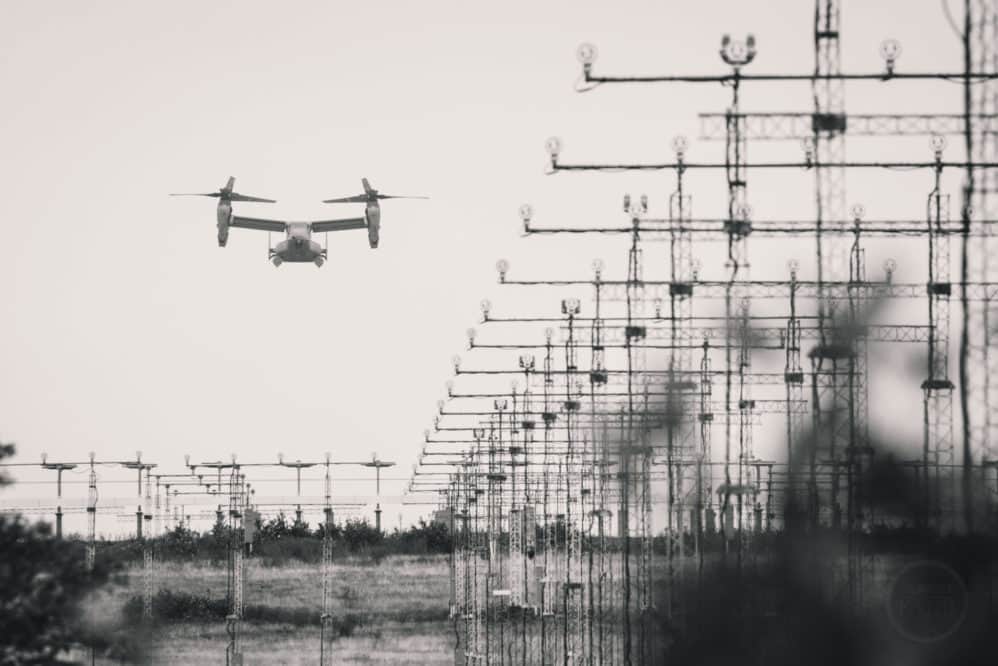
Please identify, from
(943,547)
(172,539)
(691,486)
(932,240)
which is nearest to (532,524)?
(691,486)

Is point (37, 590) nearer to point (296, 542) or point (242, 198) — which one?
point (242, 198)

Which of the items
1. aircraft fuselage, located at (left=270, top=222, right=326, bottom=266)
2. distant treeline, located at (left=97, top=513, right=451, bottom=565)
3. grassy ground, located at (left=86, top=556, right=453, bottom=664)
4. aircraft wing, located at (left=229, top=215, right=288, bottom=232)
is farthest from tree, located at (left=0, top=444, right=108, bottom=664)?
distant treeline, located at (left=97, top=513, right=451, bottom=565)

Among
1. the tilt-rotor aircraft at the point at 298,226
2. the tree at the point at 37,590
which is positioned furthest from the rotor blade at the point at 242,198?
the tree at the point at 37,590

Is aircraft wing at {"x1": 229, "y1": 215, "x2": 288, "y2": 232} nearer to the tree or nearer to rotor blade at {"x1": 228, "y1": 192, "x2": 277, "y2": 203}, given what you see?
rotor blade at {"x1": 228, "y1": 192, "x2": 277, "y2": 203}

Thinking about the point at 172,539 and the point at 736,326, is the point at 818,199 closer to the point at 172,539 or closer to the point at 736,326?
the point at 736,326

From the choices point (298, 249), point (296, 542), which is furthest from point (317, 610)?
point (296, 542)

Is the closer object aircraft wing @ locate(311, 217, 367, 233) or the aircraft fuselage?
the aircraft fuselage

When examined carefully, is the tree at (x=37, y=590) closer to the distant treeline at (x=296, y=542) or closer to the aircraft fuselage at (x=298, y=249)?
the aircraft fuselage at (x=298, y=249)
